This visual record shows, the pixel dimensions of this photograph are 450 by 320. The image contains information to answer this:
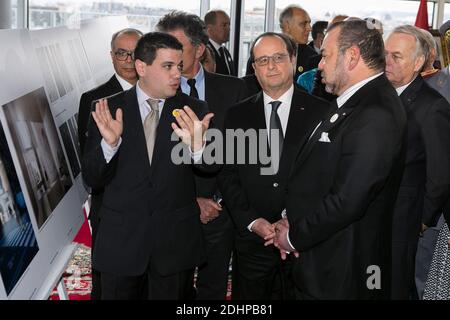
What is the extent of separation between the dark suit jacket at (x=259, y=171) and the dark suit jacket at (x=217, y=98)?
0.89 feet

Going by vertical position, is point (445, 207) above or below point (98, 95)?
below

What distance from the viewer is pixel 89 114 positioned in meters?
3.33

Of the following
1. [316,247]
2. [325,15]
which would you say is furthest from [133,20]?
[316,247]

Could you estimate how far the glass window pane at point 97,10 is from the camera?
718 cm

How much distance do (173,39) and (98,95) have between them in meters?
0.83

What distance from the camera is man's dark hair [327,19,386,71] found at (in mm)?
2402

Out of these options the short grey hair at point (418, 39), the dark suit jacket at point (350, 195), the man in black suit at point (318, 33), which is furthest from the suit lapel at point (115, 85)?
the man in black suit at point (318, 33)

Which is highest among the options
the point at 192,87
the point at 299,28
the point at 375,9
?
the point at 192,87

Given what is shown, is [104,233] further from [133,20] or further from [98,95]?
[133,20]

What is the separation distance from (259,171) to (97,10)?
17.8 ft

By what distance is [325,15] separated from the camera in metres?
8.83

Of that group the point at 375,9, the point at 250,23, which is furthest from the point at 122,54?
the point at 375,9

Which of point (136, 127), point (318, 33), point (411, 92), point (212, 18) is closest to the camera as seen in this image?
point (136, 127)

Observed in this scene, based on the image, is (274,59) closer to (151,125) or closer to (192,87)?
(192,87)
